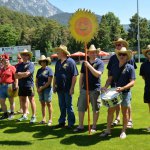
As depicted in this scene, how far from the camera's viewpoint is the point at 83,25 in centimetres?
866

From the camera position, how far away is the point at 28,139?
8516 mm

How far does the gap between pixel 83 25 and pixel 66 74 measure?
131cm

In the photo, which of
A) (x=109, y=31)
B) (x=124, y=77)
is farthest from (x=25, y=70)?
(x=109, y=31)

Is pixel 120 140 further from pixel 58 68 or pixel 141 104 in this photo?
pixel 141 104

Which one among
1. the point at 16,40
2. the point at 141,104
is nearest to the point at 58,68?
the point at 141,104

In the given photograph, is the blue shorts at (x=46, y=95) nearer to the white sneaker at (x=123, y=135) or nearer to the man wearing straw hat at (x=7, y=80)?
the man wearing straw hat at (x=7, y=80)

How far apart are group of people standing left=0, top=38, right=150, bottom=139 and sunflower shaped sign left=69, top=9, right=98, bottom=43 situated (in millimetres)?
311

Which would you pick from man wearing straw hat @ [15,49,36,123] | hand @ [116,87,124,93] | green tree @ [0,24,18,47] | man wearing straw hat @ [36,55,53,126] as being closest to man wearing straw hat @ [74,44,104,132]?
hand @ [116,87,124,93]

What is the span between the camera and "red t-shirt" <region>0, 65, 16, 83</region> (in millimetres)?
10651

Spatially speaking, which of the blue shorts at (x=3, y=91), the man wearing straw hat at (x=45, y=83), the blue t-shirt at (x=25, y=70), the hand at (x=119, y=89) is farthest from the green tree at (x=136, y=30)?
the hand at (x=119, y=89)

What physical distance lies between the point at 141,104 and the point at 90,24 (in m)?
4.99

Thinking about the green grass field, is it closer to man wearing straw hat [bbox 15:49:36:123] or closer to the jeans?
the jeans

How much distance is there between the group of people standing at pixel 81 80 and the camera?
8.17 metres

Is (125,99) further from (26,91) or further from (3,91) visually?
(3,91)
